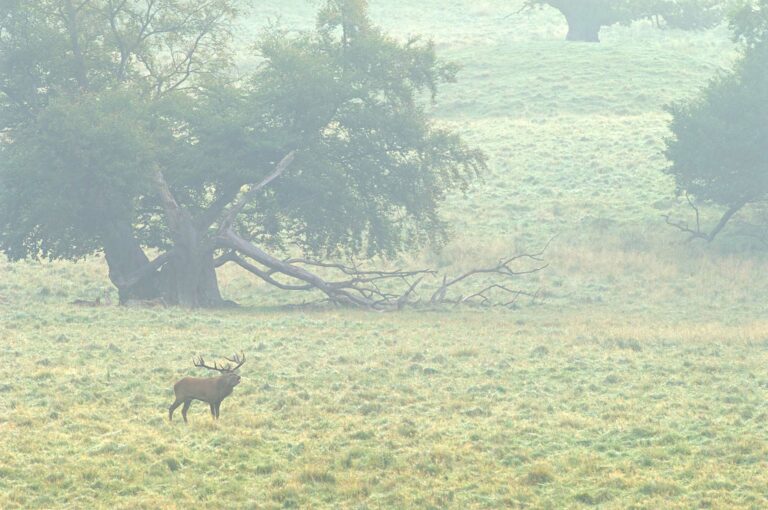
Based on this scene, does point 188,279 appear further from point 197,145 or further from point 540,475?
point 540,475

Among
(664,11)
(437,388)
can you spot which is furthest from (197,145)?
(664,11)

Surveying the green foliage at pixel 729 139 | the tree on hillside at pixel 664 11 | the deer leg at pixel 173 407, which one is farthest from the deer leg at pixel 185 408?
the tree on hillside at pixel 664 11

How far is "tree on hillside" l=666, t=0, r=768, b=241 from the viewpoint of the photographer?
38.9 m

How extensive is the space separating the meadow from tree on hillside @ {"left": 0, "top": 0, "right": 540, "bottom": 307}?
7.60 feet

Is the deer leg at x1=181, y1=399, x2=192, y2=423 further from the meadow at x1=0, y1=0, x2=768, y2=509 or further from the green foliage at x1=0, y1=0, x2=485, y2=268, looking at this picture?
the green foliage at x1=0, y1=0, x2=485, y2=268

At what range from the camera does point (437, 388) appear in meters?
19.2

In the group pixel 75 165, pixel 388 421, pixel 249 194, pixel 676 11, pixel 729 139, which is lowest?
pixel 388 421

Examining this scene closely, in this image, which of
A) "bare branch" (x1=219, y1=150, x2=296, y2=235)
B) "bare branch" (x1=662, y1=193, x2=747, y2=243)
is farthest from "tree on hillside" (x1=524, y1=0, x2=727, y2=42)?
"bare branch" (x1=219, y1=150, x2=296, y2=235)

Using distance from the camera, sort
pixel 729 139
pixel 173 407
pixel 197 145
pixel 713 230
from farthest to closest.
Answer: pixel 713 230 < pixel 729 139 < pixel 197 145 < pixel 173 407

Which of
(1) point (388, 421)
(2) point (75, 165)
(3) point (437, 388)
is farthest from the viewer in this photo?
(2) point (75, 165)

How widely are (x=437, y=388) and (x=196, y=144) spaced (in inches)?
586

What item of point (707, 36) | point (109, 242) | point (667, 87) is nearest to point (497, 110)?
point (667, 87)

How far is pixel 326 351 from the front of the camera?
2286cm

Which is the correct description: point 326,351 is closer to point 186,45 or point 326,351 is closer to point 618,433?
point 618,433
